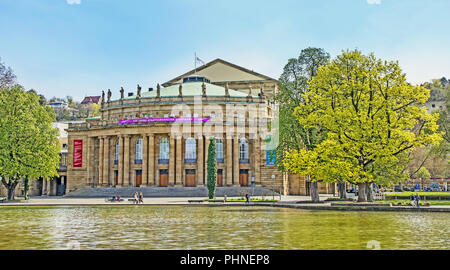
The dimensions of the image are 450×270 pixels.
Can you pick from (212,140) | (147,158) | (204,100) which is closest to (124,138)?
(147,158)

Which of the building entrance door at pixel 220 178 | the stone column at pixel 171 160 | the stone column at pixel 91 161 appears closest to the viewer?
the stone column at pixel 171 160

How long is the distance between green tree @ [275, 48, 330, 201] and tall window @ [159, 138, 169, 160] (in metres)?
31.4

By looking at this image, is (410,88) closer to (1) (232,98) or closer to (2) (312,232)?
(2) (312,232)

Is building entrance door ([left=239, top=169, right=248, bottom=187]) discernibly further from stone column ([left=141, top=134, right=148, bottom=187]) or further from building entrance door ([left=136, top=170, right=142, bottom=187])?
building entrance door ([left=136, top=170, right=142, bottom=187])

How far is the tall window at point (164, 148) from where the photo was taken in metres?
81.4

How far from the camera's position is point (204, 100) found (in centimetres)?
8338

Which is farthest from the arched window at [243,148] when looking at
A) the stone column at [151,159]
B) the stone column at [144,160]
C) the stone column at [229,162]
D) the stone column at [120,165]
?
the stone column at [120,165]

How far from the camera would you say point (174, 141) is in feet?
261

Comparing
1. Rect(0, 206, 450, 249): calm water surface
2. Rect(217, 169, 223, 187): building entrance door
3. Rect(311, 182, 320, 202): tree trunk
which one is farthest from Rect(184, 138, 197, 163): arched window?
Rect(0, 206, 450, 249): calm water surface

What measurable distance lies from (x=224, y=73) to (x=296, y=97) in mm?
53051

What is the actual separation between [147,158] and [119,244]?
62507mm

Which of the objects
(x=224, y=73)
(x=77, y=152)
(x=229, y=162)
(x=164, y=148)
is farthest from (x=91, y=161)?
(x=224, y=73)

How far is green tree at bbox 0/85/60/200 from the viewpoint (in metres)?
60.2

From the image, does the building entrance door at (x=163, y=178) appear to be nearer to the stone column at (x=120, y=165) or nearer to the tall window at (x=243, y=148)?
the stone column at (x=120, y=165)
